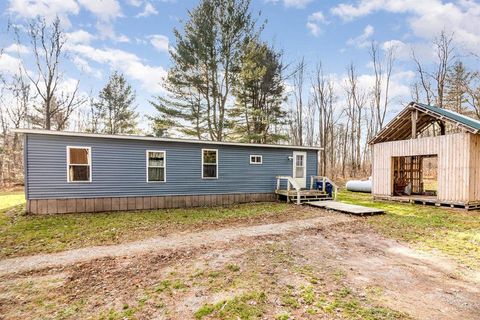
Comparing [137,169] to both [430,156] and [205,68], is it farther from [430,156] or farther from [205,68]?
[430,156]

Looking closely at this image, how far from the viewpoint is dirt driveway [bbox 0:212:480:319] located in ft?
10.6

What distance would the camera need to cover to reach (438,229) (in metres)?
7.63

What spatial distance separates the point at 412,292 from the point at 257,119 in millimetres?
18557

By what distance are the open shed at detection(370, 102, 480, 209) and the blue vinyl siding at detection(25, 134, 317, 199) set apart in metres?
5.33

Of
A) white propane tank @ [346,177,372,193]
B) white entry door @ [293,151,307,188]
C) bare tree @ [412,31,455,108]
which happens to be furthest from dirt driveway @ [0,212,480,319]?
bare tree @ [412,31,455,108]

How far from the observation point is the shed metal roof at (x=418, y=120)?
11.4 meters

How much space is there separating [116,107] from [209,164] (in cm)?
1779

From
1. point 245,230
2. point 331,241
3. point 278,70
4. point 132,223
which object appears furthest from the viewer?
point 278,70

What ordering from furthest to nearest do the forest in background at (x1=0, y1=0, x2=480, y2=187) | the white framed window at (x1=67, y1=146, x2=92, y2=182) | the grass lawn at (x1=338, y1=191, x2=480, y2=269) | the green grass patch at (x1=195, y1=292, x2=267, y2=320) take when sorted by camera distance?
the forest in background at (x1=0, y1=0, x2=480, y2=187) → the white framed window at (x1=67, y1=146, x2=92, y2=182) → the grass lawn at (x1=338, y1=191, x2=480, y2=269) → the green grass patch at (x1=195, y1=292, x2=267, y2=320)

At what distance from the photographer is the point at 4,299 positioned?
3.55 metres

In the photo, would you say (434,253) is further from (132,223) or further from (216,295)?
(132,223)

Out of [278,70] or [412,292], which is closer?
[412,292]

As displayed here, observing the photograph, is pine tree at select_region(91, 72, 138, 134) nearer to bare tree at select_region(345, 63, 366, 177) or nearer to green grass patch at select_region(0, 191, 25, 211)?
green grass patch at select_region(0, 191, 25, 211)

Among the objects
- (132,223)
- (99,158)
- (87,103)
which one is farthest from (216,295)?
(87,103)
